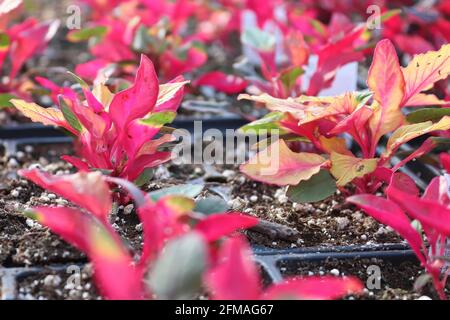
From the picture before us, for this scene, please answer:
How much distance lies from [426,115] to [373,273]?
32 cm

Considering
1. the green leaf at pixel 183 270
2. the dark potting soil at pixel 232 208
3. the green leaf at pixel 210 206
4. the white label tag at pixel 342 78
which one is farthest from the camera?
the white label tag at pixel 342 78

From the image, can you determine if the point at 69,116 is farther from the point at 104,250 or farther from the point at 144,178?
the point at 104,250

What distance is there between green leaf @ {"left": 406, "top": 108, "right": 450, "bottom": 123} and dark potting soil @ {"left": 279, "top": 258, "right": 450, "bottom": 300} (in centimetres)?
27

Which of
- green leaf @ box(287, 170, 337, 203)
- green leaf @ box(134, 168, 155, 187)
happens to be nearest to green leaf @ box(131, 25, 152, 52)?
green leaf @ box(134, 168, 155, 187)

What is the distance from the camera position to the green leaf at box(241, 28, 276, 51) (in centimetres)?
166

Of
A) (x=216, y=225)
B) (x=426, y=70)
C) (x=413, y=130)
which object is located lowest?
(x=216, y=225)

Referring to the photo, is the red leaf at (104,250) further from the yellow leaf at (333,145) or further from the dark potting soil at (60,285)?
the yellow leaf at (333,145)

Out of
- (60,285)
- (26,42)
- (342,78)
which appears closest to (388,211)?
(60,285)

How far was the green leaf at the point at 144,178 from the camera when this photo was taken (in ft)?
4.16

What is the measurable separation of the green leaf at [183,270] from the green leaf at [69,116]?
46 centimetres

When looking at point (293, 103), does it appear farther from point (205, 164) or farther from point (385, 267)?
point (205, 164)

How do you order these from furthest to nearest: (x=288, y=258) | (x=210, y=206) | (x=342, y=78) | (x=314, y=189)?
(x=342, y=78)
(x=314, y=189)
(x=288, y=258)
(x=210, y=206)

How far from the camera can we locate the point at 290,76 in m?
1.54

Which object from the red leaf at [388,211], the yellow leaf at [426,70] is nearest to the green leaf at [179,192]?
the red leaf at [388,211]
